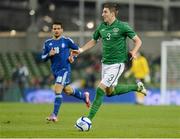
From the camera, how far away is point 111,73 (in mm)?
15031

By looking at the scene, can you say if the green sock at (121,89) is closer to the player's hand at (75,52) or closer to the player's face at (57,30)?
the player's hand at (75,52)

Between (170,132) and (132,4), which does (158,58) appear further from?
(170,132)

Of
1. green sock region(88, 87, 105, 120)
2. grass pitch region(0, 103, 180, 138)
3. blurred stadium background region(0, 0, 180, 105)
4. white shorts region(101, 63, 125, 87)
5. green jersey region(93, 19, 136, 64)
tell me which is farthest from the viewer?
blurred stadium background region(0, 0, 180, 105)

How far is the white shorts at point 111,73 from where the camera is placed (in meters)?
15.0

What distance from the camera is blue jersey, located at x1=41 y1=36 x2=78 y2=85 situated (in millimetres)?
17562

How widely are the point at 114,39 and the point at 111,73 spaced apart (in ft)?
2.24

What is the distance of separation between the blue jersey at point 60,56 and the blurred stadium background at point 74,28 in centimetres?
2052

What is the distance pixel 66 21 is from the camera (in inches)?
1845

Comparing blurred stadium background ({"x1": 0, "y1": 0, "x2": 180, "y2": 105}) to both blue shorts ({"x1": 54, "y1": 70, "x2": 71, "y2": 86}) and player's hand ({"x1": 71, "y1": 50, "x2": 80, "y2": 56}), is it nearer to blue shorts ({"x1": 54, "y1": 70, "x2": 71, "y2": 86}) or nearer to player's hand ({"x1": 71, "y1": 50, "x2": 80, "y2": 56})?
blue shorts ({"x1": 54, "y1": 70, "x2": 71, "y2": 86})

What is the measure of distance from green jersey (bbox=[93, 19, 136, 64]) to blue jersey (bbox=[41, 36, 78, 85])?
2.49 m

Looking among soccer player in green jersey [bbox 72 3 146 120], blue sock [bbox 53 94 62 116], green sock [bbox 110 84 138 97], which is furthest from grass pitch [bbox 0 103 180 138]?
soccer player in green jersey [bbox 72 3 146 120]

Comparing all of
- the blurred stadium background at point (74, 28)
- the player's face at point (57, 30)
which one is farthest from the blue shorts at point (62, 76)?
the blurred stadium background at point (74, 28)

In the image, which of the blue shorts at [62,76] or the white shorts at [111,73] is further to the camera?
the blue shorts at [62,76]

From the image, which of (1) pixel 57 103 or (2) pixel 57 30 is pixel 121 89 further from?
(2) pixel 57 30
